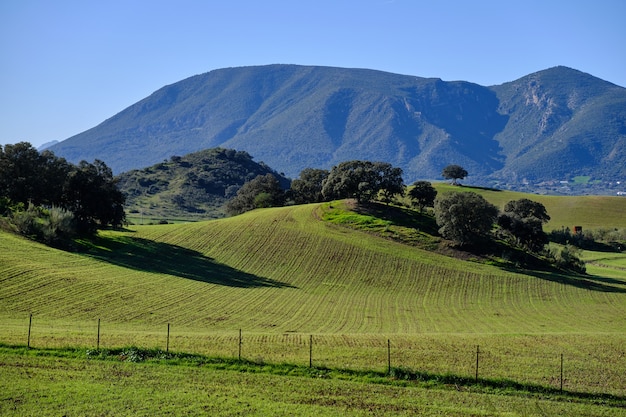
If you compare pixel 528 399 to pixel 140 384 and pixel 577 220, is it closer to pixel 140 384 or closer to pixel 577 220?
pixel 140 384

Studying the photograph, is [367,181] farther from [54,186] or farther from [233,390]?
[233,390]

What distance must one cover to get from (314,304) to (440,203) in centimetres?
3962

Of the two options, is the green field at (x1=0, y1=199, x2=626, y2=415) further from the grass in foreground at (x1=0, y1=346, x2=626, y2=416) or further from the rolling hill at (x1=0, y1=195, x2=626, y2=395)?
the grass in foreground at (x1=0, y1=346, x2=626, y2=416)

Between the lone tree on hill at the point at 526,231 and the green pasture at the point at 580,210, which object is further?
the green pasture at the point at 580,210

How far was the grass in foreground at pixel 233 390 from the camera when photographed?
77.5 ft

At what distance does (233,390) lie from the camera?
2622 cm

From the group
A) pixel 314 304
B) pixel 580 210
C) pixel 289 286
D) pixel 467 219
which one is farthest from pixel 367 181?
pixel 580 210

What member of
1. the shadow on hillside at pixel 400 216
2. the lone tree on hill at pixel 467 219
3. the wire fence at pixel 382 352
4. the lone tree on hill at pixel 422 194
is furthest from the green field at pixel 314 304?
the lone tree on hill at pixel 422 194

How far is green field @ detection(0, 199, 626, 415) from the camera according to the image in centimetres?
3272

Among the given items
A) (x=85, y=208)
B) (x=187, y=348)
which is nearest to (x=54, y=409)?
(x=187, y=348)

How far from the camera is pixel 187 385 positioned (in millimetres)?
26469

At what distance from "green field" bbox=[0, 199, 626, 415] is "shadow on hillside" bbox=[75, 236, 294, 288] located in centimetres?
27

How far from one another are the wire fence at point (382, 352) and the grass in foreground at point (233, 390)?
1070 millimetres

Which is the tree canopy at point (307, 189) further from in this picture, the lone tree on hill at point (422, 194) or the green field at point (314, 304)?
the green field at point (314, 304)
